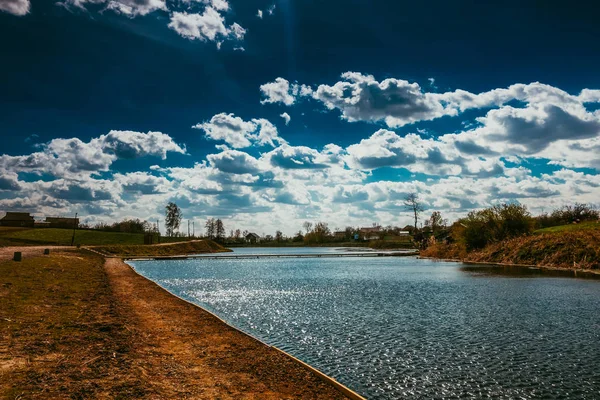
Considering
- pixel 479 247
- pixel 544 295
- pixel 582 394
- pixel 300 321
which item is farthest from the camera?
pixel 479 247

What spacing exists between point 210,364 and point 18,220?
16562cm

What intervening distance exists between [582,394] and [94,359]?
12153 millimetres

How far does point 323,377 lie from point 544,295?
2115 cm

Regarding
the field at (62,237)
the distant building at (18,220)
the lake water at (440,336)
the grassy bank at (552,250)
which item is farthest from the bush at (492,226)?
the distant building at (18,220)

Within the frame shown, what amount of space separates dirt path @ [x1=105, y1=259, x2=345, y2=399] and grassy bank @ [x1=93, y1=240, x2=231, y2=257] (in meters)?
74.9

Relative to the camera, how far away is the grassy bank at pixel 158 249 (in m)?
87.7

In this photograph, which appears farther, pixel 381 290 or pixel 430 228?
pixel 430 228

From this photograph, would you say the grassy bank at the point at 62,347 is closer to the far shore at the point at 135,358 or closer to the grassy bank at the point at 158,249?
the far shore at the point at 135,358

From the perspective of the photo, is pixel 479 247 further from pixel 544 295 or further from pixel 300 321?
pixel 300 321

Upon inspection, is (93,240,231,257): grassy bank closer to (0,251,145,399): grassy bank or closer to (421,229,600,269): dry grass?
(0,251,145,399): grassy bank

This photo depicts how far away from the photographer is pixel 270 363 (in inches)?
439

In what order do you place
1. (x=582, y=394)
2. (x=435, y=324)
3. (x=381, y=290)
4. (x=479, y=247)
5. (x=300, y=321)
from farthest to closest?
(x=479, y=247) → (x=381, y=290) → (x=300, y=321) → (x=435, y=324) → (x=582, y=394)

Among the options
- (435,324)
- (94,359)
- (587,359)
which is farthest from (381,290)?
(94,359)

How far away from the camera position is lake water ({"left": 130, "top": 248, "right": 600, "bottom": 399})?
395 inches
